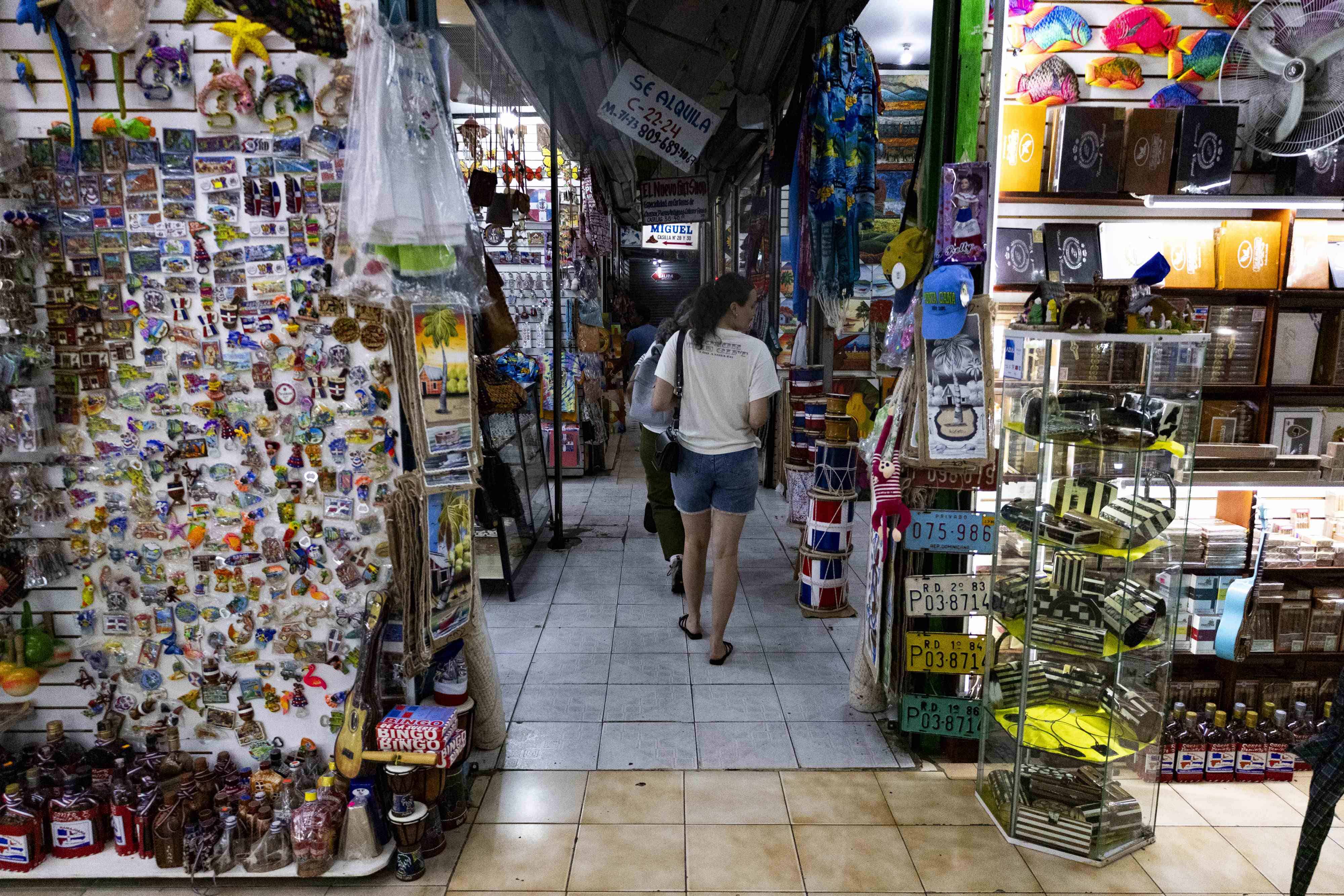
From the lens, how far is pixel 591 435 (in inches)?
332

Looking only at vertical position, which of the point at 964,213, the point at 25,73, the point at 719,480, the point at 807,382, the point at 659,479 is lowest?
the point at 659,479

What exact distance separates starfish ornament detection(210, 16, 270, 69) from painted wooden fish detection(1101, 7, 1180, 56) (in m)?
2.95

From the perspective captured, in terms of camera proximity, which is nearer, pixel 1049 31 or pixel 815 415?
pixel 1049 31

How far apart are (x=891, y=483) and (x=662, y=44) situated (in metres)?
4.12

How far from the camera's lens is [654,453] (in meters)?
4.92

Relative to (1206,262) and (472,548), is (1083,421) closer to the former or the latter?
(1206,262)

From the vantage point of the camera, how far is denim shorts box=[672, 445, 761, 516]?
Answer: 378cm

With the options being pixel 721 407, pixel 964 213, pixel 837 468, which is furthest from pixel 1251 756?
pixel 721 407

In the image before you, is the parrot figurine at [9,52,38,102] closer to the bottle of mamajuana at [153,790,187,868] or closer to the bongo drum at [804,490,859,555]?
the bottle of mamajuana at [153,790,187,868]

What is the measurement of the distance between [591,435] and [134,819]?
19.9 ft

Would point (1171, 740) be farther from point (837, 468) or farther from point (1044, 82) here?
point (1044, 82)

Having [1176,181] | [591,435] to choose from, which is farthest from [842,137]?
[591,435]

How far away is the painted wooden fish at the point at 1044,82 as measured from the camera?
3051 millimetres

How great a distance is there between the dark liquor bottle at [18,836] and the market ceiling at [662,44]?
11.8 feet
